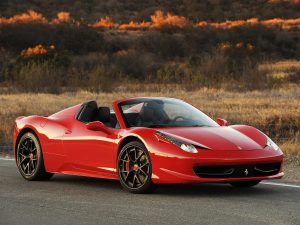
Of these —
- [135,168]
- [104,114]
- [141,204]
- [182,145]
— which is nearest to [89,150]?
[104,114]

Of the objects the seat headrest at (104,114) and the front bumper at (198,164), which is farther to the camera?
the seat headrest at (104,114)

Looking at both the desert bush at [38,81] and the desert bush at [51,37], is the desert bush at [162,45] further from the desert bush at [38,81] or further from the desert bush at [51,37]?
the desert bush at [38,81]

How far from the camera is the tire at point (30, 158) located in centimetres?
1208

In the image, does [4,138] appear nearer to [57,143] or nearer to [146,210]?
[57,143]

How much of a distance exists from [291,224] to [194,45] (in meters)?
49.7

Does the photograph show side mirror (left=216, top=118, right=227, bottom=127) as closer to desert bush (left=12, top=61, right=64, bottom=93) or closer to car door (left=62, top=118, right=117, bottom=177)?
car door (left=62, top=118, right=117, bottom=177)

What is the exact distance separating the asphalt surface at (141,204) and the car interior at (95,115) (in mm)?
837

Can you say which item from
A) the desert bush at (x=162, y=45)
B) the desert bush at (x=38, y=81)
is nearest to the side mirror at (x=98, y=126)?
the desert bush at (x=38, y=81)

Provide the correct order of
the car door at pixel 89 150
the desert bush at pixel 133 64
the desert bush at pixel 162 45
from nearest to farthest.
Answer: the car door at pixel 89 150, the desert bush at pixel 133 64, the desert bush at pixel 162 45

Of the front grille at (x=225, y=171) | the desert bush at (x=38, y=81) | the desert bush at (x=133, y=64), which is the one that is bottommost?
the desert bush at (x=133, y=64)

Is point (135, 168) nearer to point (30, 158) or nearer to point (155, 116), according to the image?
point (155, 116)

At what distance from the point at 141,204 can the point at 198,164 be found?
0.87 m

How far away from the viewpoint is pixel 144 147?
10.4 m

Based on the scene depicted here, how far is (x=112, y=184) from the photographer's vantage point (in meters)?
11.8
